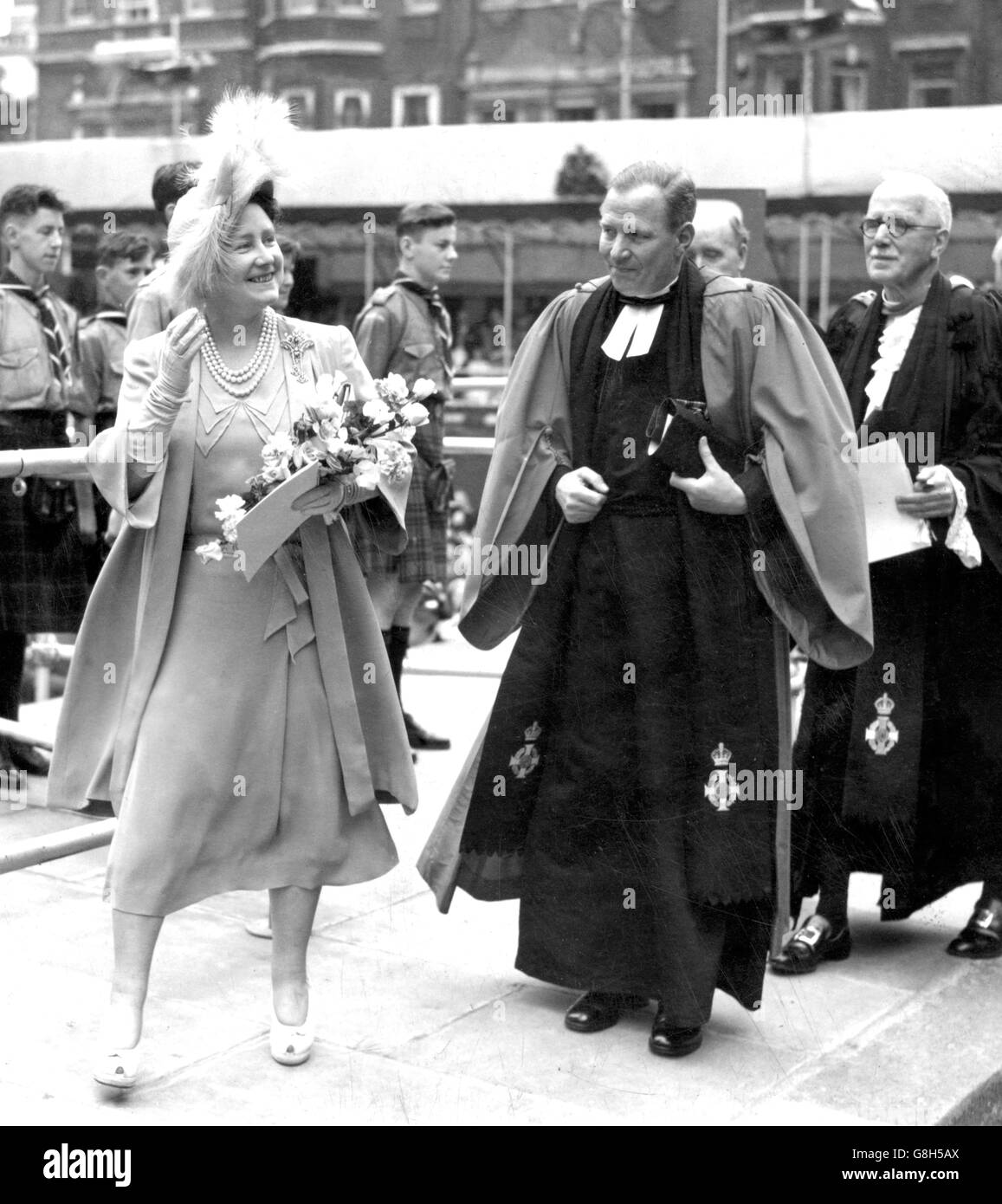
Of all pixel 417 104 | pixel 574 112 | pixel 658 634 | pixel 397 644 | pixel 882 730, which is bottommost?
pixel 397 644

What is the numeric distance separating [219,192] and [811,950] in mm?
2380

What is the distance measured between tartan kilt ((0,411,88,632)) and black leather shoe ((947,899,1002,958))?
3.06 m

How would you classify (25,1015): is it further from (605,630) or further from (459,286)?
(459,286)

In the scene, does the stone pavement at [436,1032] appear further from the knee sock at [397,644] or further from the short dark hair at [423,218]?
the short dark hair at [423,218]

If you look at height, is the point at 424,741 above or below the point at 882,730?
below

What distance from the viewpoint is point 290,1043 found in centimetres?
347

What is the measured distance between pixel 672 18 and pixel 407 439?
11905 mm

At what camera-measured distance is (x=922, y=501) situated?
4.12 meters

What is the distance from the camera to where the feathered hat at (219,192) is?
328 centimetres

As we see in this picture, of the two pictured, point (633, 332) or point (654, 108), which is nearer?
point (633, 332)

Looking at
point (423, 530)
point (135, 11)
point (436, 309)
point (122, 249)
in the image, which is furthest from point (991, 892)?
point (135, 11)

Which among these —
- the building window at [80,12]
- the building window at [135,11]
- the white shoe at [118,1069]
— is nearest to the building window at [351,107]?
the building window at [80,12]

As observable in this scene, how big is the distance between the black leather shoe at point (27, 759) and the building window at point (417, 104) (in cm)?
984

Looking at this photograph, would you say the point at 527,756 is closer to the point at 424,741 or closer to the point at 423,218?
the point at 424,741
